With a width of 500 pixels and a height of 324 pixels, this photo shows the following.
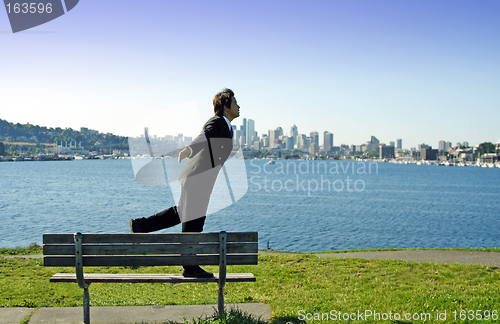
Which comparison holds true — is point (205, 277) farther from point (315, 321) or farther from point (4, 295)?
point (4, 295)

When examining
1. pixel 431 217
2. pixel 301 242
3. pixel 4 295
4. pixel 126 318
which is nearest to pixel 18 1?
pixel 4 295

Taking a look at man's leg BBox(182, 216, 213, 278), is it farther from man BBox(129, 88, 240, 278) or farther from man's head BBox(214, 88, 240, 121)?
man's head BBox(214, 88, 240, 121)

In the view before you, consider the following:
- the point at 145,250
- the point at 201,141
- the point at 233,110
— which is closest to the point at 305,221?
the point at 233,110

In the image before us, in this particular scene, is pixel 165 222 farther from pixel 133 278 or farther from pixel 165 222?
pixel 133 278

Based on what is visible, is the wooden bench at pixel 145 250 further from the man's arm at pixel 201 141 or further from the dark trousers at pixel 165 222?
the man's arm at pixel 201 141

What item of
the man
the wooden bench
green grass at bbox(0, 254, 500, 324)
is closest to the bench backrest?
the wooden bench

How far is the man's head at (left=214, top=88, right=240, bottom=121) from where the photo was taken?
493 centimetres

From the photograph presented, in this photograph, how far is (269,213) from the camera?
36562 mm

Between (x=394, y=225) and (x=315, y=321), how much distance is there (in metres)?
31.1

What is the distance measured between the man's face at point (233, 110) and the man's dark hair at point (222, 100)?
4 cm

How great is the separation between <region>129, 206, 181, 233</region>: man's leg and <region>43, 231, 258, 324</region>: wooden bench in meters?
0.51

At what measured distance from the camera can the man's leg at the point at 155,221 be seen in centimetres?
478

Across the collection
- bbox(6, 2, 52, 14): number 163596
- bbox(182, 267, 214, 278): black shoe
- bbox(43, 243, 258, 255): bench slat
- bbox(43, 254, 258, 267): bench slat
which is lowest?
bbox(182, 267, 214, 278): black shoe

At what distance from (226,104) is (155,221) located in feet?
5.78
